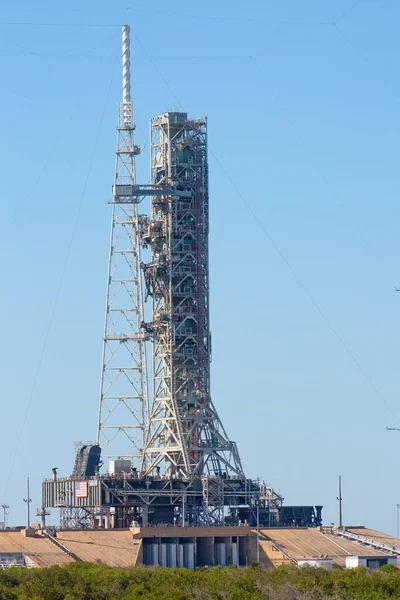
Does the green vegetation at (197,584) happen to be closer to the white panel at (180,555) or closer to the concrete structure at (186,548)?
the concrete structure at (186,548)

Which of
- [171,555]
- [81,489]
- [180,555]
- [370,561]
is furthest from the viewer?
[81,489]

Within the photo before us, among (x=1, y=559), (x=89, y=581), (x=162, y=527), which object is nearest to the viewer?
(x=89, y=581)

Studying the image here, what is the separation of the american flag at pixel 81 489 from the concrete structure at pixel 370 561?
90.9ft

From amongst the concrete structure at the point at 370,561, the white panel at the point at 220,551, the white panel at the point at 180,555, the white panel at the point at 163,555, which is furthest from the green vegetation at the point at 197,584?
the white panel at the point at 220,551

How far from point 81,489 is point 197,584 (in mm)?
42161

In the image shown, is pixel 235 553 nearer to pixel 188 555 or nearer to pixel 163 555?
pixel 188 555

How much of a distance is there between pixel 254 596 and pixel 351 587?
26.2 ft

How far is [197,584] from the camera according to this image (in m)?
157

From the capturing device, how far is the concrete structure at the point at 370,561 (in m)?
182

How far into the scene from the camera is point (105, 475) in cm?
19862

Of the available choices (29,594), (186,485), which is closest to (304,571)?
(29,594)

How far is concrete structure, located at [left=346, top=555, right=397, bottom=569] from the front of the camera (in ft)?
597

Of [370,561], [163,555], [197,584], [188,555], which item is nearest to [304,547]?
[370,561]

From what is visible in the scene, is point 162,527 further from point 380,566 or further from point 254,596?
point 254,596
